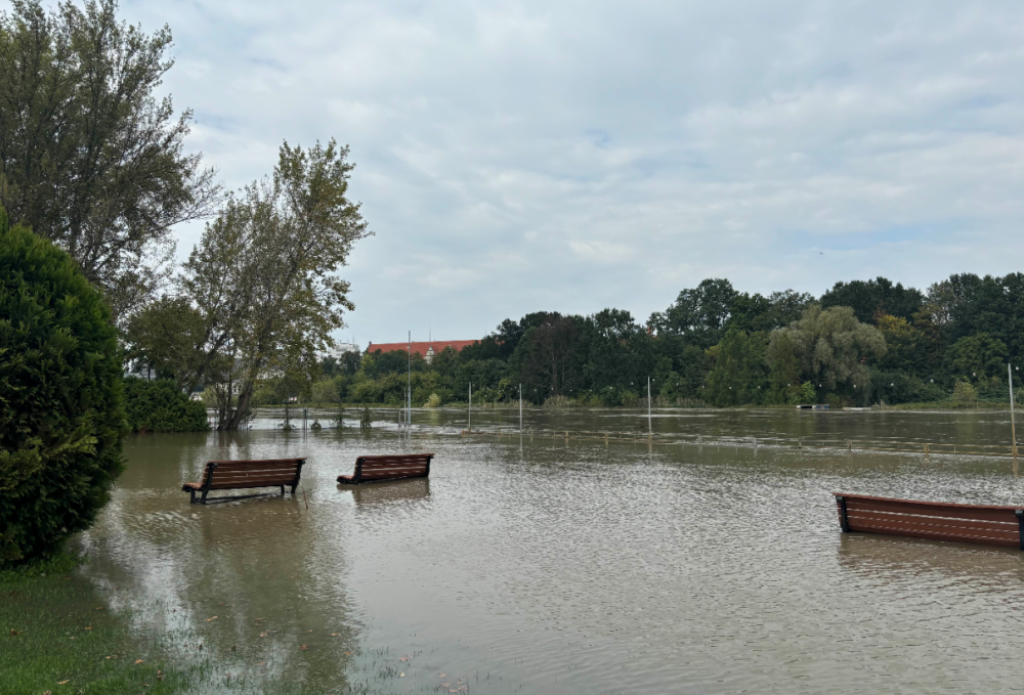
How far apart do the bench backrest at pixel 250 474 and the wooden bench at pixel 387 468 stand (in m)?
1.56

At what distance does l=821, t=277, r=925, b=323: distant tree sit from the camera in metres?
104

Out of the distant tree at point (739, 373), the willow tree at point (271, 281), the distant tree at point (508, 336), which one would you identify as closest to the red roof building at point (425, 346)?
the distant tree at point (508, 336)

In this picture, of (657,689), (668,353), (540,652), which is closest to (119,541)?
(540,652)

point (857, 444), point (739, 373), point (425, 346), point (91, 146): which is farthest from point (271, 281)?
point (425, 346)

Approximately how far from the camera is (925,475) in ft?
61.3

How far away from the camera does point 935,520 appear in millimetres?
10516

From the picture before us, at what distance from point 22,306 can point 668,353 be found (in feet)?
329

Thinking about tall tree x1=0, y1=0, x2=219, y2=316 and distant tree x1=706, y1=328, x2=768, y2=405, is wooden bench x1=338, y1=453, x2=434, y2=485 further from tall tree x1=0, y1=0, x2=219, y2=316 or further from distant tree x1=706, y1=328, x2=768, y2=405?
distant tree x1=706, y1=328, x2=768, y2=405

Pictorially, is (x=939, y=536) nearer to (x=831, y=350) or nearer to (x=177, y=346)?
(x=177, y=346)

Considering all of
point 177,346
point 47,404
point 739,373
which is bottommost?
point 47,404

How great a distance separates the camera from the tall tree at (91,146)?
1719 cm

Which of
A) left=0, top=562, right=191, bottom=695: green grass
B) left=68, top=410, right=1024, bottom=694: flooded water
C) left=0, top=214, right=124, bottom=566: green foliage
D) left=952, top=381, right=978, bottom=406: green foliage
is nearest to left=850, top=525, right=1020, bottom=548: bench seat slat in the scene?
left=68, top=410, right=1024, bottom=694: flooded water

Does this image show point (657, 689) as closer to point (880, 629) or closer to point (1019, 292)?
point (880, 629)

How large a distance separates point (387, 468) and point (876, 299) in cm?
10457
